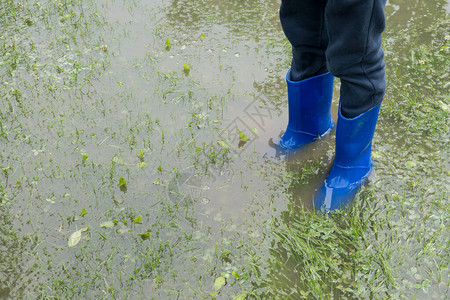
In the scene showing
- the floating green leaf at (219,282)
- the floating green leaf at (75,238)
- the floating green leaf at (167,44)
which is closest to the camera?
the floating green leaf at (219,282)

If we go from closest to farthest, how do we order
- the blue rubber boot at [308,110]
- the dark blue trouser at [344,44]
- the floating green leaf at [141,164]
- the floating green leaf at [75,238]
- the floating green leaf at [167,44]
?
the dark blue trouser at [344,44] < the floating green leaf at [75,238] < the blue rubber boot at [308,110] < the floating green leaf at [141,164] < the floating green leaf at [167,44]

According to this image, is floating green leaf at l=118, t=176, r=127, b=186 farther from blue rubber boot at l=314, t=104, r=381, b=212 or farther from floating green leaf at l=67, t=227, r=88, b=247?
blue rubber boot at l=314, t=104, r=381, b=212

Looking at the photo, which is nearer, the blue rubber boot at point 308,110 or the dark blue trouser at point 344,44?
the dark blue trouser at point 344,44

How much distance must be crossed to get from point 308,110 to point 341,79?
51 cm

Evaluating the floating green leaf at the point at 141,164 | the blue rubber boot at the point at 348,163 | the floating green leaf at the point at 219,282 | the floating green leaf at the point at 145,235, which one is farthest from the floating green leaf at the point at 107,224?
the blue rubber boot at the point at 348,163

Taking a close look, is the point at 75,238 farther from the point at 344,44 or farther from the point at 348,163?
the point at 344,44

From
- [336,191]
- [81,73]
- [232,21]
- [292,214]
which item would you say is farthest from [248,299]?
[232,21]

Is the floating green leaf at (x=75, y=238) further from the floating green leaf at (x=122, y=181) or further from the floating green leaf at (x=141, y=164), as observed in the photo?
the floating green leaf at (x=141, y=164)

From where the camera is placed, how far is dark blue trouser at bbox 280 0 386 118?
76.5 inches

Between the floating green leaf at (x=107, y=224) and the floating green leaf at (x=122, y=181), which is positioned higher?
the floating green leaf at (x=122, y=181)

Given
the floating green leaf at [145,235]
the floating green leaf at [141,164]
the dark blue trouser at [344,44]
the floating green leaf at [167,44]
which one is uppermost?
the dark blue trouser at [344,44]

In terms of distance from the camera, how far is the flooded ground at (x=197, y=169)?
2168 millimetres

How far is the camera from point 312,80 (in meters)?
2.58

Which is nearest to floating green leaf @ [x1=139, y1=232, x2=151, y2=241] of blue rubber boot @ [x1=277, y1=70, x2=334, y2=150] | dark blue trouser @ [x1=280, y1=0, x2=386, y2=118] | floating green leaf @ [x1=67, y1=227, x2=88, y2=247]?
floating green leaf @ [x1=67, y1=227, x2=88, y2=247]
